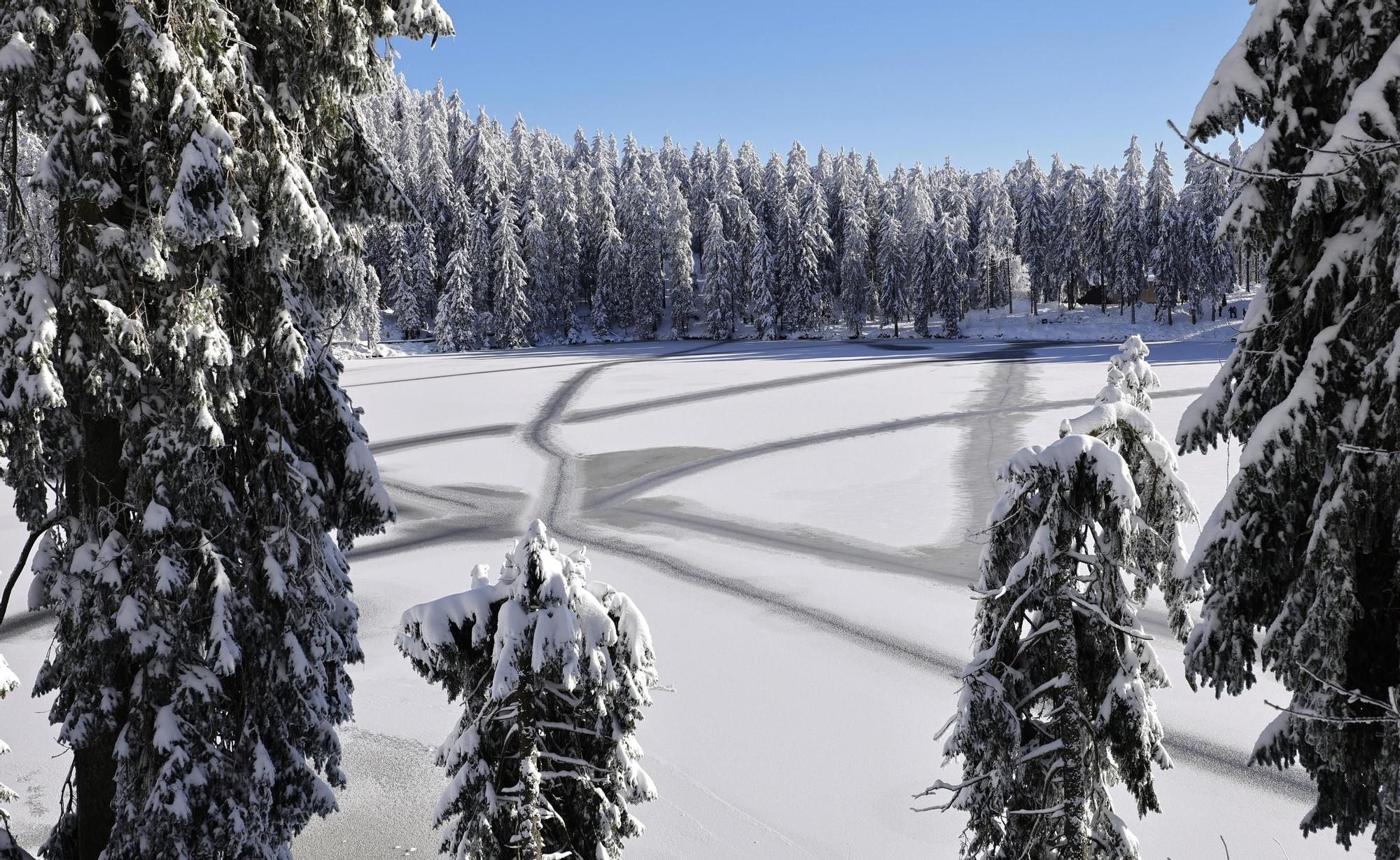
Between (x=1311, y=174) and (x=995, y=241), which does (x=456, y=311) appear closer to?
(x=995, y=241)

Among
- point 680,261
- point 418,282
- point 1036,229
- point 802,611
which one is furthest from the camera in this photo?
point 1036,229

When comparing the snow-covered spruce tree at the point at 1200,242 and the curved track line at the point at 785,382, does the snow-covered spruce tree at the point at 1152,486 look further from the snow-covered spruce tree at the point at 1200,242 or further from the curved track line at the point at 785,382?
the snow-covered spruce tree at the point at 1200,242

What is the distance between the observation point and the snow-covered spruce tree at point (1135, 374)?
27.6 feet

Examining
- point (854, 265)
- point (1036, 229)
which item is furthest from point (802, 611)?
point (1036, 229)

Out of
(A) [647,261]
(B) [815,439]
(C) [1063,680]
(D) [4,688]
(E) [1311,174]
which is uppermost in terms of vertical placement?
(A) [647,261]

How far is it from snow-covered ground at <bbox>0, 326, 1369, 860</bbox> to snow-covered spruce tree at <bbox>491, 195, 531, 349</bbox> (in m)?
29.7

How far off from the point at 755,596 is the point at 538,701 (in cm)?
1363

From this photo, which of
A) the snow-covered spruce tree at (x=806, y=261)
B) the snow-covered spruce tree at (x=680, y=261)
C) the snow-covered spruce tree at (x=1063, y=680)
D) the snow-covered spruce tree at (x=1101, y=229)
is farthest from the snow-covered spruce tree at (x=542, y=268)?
the snow-covered spruce tree at (x=1063, y=680)

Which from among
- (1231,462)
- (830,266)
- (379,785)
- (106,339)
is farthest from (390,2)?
(830,266)

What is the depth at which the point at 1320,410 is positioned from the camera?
5.51 meters

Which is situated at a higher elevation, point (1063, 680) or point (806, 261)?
point (806, 261)

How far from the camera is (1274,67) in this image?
18.7ft

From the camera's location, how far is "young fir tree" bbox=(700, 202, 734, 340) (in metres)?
82.9

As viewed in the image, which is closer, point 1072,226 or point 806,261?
point 806,261
